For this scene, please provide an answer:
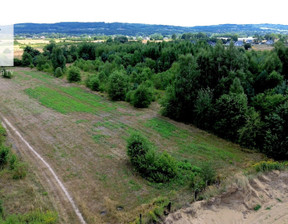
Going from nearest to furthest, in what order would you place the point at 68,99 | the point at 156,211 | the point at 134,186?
the point at 156,211 → the point at 134,186 → the point at 68,99

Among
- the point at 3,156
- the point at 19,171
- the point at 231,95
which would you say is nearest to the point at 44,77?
the point at 3,156

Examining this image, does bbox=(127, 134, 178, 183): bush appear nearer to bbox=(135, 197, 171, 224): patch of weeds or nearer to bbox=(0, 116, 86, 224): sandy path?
bbox=(135, 197, 171, 224): patch of weeds

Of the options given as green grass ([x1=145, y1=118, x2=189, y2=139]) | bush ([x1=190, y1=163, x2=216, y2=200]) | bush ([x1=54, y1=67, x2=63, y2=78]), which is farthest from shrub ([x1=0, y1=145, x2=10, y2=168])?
bush ([x1=54, y1=67, x2=63, y2=78])

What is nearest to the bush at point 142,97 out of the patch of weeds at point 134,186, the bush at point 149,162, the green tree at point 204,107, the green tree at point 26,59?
the green tree at point 204,107

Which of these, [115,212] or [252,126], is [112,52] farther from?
[115,212]

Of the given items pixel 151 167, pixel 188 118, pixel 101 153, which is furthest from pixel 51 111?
pixel 151 167

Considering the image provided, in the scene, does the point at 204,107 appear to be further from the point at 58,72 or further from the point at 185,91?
the point at 58,72
